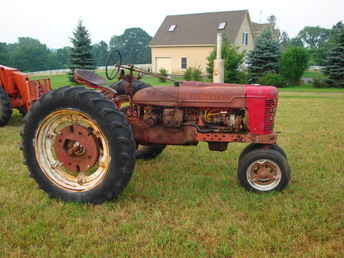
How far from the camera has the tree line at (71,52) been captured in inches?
983

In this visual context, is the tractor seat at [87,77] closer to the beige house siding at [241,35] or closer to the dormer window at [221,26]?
the beige house siding at [241,35]

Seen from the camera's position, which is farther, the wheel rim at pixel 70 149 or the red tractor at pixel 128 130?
the wheel rim at pixel 70 149

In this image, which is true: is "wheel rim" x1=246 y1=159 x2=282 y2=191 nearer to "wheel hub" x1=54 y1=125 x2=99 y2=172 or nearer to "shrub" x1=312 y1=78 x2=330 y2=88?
"wheel hub" x1=54 y1=125 x2=99 y2=172

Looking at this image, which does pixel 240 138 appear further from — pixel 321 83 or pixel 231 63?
pixel 321 83

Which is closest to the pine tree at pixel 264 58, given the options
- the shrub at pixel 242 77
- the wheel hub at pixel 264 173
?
the shrub at pixel 242 77

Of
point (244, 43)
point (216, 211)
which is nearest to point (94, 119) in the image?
point (216, 211)

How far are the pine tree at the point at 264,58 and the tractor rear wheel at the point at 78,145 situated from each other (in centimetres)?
2024

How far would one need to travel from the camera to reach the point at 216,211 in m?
3.33

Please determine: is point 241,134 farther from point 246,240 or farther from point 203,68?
point 203,68

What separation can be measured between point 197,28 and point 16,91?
2773cm

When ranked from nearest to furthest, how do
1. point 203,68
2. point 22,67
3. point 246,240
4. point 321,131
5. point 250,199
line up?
point 246,240 < point 250,199 < point 321,131 < point 203,68 < point 22,67

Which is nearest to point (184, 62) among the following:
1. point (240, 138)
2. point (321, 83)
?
point (321, 83)

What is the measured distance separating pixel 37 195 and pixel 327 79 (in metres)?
21.3

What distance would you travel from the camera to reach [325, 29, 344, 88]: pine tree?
20.6m
